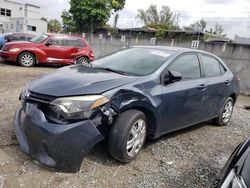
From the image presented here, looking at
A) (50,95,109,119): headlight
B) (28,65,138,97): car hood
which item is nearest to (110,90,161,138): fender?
(28,65,138,97): car hood

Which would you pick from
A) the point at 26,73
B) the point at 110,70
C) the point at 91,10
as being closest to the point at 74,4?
the point at 91,10

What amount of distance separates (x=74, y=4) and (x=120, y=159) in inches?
1134

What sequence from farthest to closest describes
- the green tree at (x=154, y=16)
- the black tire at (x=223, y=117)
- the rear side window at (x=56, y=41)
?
the green tree at (x=154, y=16), the rear side window at (x=56, y=41), the black tire at (x=223, y=117)

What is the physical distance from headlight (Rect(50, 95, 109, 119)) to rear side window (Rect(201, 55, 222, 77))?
265cm

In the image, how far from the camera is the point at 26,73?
9820mm

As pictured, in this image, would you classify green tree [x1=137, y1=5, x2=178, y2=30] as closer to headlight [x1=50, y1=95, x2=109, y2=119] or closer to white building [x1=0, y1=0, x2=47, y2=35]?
white building [x1=0, y1=0, x2=47, y2=35]

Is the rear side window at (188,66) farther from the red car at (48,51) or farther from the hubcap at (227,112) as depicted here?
the red car at (48,51)

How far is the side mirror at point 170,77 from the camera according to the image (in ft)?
13.1

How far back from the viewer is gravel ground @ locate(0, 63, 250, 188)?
10.2 feet

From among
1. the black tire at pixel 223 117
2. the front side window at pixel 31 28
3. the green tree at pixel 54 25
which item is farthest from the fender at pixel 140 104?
the green tree at pixel 54 25

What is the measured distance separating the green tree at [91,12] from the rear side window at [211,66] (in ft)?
82.9

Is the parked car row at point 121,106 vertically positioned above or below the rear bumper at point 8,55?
above

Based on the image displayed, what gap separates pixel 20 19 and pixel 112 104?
38.4 meters

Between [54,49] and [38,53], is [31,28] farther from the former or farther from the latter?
[38,53]
